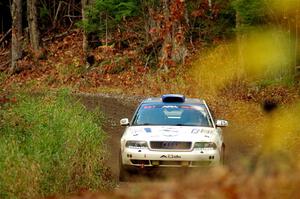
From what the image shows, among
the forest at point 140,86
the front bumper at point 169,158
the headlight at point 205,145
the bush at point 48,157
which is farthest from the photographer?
the headlight at point 205,145

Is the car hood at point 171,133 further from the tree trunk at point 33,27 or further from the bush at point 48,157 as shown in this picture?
the tree trunk at point 33,27

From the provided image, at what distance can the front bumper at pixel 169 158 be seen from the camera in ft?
37.9

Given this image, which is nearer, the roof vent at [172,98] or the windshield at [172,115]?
the windshield at [172,115]

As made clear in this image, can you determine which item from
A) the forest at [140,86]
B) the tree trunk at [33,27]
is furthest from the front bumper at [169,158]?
the tree trunk at [33,27]

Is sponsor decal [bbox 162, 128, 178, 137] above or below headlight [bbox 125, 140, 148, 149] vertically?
above

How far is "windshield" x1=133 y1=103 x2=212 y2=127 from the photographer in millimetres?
12742

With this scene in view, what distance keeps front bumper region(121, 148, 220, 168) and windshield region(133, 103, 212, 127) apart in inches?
43.7

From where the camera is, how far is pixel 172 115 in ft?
42.8

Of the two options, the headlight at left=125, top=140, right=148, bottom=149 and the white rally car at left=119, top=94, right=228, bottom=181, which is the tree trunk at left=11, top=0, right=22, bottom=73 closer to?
the white rally car at left=119, top=94, right=228, bottom=181

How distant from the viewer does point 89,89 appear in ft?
112

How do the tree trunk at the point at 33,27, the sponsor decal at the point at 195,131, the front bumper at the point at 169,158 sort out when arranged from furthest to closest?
the tree trunk at the point at 33,27
the sponsor decal at the point at 195,131
the front bumper at the point at 169,158

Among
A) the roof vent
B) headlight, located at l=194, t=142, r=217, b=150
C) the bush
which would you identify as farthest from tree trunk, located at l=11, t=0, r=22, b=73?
headlight, located at l=194, t=142, r=217, b=150

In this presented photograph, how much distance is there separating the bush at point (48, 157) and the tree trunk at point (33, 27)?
A: 29.0m

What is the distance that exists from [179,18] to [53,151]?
79.9 feet
